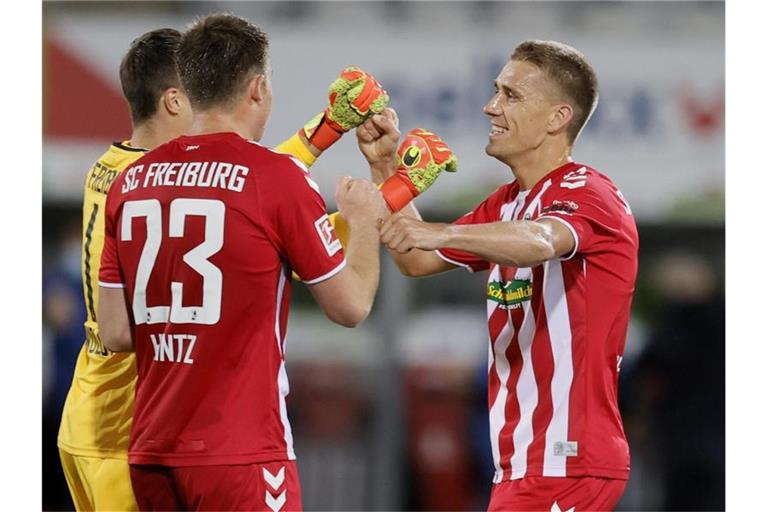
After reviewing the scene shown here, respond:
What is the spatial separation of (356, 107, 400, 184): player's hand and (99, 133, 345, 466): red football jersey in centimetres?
113

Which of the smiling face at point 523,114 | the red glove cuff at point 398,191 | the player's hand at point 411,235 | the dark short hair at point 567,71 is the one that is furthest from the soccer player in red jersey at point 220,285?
the dark short hair at point 567,71

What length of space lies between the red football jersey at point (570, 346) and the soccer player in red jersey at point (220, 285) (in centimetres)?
73

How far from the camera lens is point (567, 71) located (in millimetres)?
4430

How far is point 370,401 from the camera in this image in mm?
9094

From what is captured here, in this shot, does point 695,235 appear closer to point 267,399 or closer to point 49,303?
point 49,303

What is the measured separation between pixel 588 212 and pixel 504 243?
0.44 meters

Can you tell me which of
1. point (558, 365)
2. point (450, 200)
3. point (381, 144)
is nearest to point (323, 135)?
point (381, 144)

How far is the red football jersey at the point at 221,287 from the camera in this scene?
3.52 m

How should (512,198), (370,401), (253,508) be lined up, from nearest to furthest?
(253,508)
(512,198)
(370,401)

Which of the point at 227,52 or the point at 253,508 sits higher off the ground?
the point at 227,52

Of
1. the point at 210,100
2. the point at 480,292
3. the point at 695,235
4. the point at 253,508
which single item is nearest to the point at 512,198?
the point at 210,100

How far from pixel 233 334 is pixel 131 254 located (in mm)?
457

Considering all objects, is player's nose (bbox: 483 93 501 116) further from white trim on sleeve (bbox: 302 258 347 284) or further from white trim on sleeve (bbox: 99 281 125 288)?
white trim on sleeve (bbox: 99 281 125 288)

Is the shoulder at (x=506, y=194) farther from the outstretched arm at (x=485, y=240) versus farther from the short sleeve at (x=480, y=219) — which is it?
the outstretched arm at (x=485, y=240)
